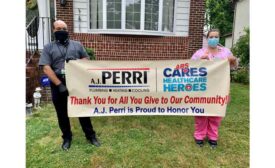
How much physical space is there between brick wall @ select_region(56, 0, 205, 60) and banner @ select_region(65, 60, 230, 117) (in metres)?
4.34

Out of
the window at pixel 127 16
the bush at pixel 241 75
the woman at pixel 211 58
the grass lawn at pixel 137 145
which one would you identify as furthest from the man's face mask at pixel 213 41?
the bush at pixel 241 75

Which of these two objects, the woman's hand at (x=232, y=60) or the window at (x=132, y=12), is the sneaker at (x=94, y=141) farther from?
the window at (x=132, y=12)

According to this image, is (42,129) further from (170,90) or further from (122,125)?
(170,90)

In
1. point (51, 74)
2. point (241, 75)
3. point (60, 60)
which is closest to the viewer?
point (51, 74)

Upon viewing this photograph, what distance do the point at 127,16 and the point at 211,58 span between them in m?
4.59

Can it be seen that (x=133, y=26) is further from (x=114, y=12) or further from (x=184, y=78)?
(x=184, y=78)

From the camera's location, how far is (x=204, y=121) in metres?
3.96

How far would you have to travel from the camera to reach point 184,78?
12.7 feet

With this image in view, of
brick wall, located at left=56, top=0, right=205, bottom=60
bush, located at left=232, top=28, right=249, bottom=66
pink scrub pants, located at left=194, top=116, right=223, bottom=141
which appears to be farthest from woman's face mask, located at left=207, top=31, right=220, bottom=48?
bush, located at left=232, top=28, right=249, bottom=66

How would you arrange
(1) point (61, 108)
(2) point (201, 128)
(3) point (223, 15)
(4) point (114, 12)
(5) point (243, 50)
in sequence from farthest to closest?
(3) point (223, 15) < (5) point (243, 50) < (4) point (114, 12) < (2) point (201, 128) < (1) point (61, 108)

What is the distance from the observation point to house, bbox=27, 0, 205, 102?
781 centimetres

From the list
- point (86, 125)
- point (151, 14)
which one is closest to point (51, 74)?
point (86, 125)

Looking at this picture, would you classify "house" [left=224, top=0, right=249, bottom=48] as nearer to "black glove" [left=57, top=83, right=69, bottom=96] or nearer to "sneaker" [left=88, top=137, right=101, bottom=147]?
"sneaker" [left=88, top=137, right=101, bottom=147]

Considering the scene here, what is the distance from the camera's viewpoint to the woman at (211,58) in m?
3.73
